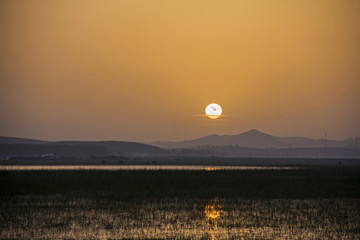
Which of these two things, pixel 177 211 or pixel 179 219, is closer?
pixel 179 219

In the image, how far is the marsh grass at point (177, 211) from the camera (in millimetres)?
26922

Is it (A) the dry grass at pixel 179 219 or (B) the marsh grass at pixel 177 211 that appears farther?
(B) the marsh grass at pixel 177 211

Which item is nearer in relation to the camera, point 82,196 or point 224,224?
point 224,224

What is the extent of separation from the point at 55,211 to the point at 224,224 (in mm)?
13004

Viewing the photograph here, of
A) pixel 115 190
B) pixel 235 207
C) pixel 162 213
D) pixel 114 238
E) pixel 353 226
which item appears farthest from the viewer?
pixel 115 190

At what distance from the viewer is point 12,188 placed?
5391 cm

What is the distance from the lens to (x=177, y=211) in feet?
116

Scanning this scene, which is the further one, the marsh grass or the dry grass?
the marsh grass

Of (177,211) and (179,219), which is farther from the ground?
(177,211)

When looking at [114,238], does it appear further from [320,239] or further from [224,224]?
[320,239]

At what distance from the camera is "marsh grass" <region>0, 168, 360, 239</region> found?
26922 mm

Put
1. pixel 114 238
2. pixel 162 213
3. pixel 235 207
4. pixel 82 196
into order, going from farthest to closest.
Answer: pixel 82 196 < pixel 235 207 < pixel 162 213 < pixel 114 238

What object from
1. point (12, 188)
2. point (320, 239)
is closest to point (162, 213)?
point (320, 239)

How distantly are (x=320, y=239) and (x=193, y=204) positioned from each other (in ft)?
51.6
